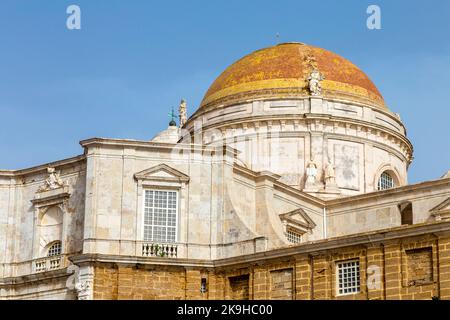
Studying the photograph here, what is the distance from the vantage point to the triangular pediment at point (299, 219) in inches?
2366

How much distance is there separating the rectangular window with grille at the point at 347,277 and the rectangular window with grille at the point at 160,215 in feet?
30.5

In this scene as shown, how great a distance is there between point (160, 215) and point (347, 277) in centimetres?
1069

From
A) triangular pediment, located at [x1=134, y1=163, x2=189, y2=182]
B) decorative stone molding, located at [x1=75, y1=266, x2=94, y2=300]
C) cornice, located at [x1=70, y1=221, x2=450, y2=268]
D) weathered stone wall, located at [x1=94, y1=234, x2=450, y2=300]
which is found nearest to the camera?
weathered stone wall, located at [x1=94, y1=234, x2=450, y2=300]

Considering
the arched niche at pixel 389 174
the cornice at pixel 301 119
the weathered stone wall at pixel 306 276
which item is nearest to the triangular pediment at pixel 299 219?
the weathered stone wall at pixel 306 276

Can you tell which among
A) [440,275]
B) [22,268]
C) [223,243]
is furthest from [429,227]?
[22,268]

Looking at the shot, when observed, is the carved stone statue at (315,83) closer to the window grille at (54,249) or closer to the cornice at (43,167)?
the cornice at (43,167)

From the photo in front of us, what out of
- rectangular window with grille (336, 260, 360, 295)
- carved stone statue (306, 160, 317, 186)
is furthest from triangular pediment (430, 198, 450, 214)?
rectangular window with grille (336, 260, 360, 295)

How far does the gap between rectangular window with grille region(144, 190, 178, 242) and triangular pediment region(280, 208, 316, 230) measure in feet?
23.2

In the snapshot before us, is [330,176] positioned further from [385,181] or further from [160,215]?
[160,215]

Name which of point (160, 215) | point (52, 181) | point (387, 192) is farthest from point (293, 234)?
point (52, 181)

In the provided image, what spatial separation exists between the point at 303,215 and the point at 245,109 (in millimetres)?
10312

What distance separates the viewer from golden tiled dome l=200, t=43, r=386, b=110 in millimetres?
69750

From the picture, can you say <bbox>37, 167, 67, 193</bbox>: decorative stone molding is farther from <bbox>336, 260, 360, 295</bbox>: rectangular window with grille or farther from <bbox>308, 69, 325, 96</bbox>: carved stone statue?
<bbox>308, 69, 325, 96</bbox>: carved stone statue

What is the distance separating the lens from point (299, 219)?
2413 inches
